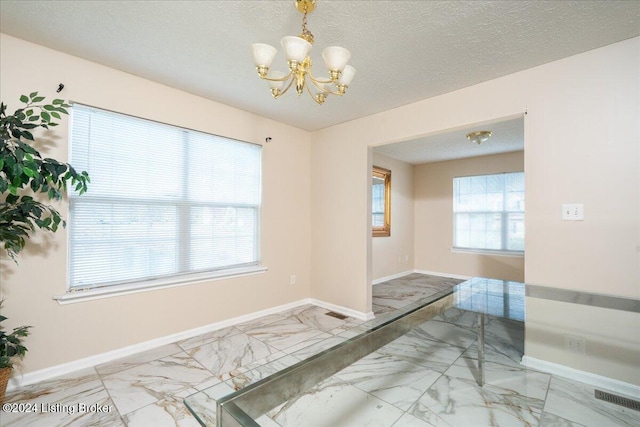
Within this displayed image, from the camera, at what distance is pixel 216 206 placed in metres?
3.12

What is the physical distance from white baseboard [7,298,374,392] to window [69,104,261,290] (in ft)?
1.83

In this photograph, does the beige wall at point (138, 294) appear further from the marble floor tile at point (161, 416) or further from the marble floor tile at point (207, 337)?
the marble floor tile at point (161, 416)

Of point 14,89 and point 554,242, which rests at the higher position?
point 14,89

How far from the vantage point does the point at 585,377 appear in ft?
6.57

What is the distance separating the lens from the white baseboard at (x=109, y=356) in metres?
2.00

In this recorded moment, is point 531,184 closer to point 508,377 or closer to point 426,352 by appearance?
point 508,377

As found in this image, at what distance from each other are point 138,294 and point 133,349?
18.9 inches

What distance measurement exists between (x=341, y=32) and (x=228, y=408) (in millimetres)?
2110

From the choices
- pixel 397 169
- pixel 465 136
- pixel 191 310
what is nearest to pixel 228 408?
pixel 191 310

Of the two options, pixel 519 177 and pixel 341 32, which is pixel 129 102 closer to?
pixel 341 32

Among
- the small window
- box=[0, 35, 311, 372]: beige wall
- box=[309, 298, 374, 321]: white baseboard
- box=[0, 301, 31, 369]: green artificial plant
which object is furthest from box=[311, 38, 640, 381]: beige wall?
box=[0, 301, 31, 369]: green artificial plant

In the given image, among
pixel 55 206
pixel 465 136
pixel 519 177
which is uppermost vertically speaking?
pixel 465 136

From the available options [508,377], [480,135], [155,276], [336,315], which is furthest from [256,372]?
[480,135]

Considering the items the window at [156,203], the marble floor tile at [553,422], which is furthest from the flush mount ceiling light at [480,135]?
the marble floor tile at [553,422]
